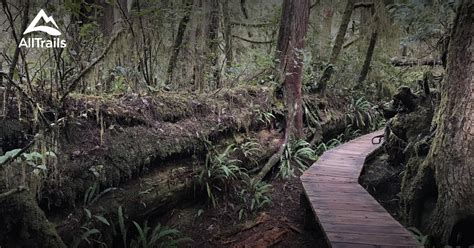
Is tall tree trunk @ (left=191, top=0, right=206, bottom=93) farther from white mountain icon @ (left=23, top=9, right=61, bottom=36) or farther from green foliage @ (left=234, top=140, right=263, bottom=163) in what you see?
white mountain icon @ (left=23, top=9, right=61, bottom=36)

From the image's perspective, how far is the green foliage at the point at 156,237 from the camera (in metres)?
4.84

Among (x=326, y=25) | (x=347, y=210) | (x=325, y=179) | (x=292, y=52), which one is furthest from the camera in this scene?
(x=326, y=25)

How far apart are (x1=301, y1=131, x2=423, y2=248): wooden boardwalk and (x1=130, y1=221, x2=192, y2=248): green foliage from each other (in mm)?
2000

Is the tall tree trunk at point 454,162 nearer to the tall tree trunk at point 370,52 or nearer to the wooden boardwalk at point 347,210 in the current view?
the wooden boardwalk at point 347,210

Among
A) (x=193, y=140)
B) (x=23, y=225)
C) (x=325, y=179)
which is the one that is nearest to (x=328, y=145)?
(x=325, y=179)

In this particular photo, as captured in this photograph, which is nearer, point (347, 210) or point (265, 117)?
point (347, 210)

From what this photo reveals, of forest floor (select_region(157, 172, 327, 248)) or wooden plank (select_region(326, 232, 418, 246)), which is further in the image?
forest floor (select_region(157, 172, 327, 248))

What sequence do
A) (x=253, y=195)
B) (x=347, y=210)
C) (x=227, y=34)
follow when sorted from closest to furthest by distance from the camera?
(x=347, y=210) → (x=253, y=195) → (x=227, y=34)

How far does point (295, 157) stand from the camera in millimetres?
8852

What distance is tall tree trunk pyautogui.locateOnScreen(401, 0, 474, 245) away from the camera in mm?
4508

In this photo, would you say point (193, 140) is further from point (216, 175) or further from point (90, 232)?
point (90, 232)

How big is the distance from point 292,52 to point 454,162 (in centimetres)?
538

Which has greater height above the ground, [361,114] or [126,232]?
[361,114]

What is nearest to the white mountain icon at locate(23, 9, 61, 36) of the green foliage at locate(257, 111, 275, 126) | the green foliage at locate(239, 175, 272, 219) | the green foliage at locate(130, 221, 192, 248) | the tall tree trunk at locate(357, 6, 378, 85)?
the green foliage at locate(130, 221, 192, 248)
